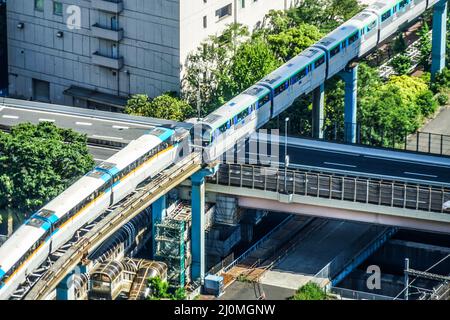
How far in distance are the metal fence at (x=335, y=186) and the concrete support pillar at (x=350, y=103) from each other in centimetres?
2169

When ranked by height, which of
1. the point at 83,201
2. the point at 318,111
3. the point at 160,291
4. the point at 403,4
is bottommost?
the point at 160,291

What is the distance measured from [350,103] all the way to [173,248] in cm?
3229

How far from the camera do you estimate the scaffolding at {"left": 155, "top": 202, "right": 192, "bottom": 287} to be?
4560 inches

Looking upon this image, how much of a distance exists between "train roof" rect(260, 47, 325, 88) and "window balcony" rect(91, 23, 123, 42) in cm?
2128

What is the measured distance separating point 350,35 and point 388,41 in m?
28.5

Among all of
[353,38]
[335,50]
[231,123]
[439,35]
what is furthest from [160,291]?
[439,35]

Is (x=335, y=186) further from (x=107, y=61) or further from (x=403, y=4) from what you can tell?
(x=403, y=4)

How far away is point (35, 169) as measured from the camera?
115m

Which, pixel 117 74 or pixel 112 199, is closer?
pixel 112 199

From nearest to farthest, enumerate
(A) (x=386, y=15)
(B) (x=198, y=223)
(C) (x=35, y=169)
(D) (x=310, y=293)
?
(D) (x=310, y=293) < (C) (x=35, y=169) < (B) (x=198, y=223) < (A) (x=386, y=15)

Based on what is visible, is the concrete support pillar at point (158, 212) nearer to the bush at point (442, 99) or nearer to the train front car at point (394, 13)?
the train front car at point (394, 13)

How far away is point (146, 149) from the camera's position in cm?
11375
